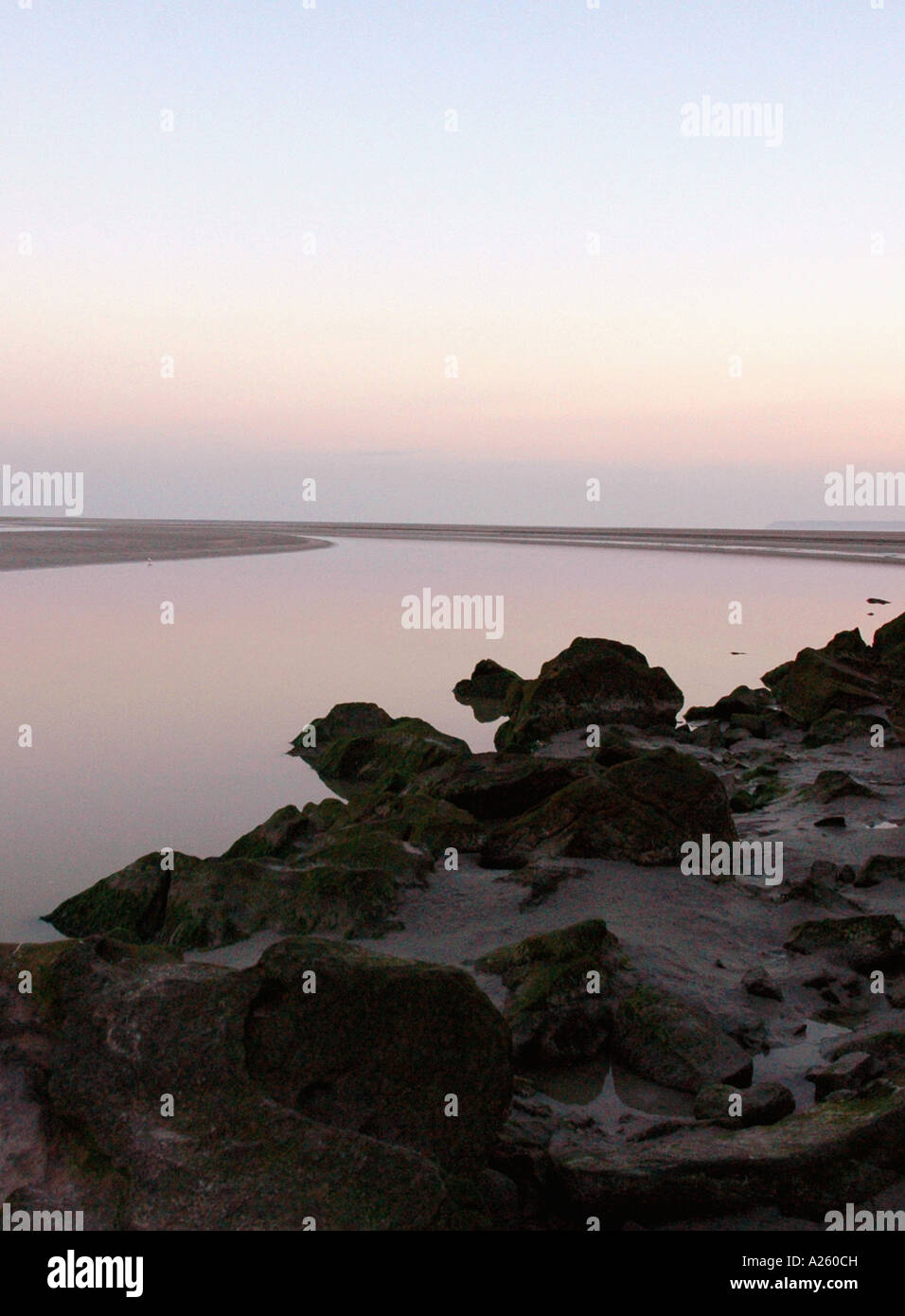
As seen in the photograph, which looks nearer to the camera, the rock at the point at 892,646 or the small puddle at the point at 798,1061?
the small puddle at the point at 798,1061

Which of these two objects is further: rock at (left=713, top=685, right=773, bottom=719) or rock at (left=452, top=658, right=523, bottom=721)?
rock at (left=452, top=658, right=523, bottom=721)

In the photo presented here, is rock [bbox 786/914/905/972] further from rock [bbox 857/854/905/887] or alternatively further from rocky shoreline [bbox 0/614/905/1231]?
rock [bbox 857/854/905/887]

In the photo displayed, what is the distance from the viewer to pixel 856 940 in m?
8.45

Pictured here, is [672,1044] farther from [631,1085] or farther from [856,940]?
[856,940]

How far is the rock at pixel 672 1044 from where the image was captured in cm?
665

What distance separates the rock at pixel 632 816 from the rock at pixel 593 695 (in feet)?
20.3

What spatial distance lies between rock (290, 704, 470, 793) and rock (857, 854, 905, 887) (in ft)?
14.5

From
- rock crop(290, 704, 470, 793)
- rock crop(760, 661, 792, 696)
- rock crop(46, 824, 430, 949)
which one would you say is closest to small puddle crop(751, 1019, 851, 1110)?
rock crop(46, 824, 430, 949)

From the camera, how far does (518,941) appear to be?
27.2 ft

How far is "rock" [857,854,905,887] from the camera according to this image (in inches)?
396

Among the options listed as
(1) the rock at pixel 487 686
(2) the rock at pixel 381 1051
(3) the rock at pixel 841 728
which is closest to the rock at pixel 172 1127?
(2) the rock at pixel 381 1051

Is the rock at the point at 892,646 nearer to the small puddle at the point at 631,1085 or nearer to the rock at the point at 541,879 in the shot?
the rock at the point at 541,879
